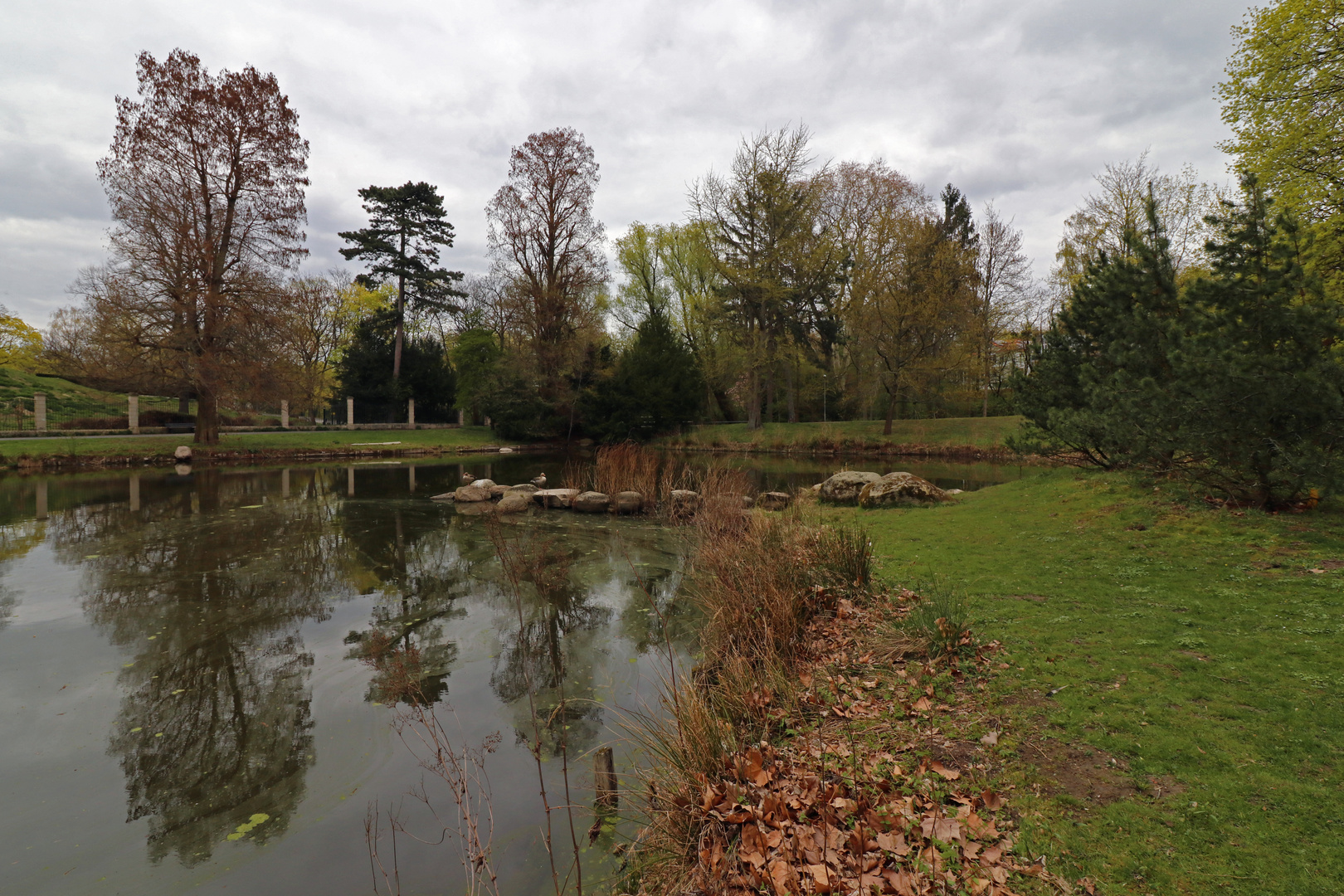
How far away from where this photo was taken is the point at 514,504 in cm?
1411

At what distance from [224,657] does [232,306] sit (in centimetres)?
2211

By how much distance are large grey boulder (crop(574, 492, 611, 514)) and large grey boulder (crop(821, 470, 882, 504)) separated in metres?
4.87

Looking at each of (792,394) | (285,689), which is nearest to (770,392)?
(792,394)

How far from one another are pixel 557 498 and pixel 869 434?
21051mm

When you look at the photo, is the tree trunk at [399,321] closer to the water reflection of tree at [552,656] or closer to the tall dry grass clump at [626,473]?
the tall dry grass clump at [626,473]

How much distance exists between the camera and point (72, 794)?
12.5ft

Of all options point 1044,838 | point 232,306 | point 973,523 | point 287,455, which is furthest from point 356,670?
point 287,455

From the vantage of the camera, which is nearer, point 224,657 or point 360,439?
point 224,657

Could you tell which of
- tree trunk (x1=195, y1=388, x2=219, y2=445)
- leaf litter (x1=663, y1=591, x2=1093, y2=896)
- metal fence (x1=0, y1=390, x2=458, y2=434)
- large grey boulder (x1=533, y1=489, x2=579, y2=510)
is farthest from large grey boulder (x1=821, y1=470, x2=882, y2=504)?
metal fence (x1=0, y1=390, x2=458, y2=434)

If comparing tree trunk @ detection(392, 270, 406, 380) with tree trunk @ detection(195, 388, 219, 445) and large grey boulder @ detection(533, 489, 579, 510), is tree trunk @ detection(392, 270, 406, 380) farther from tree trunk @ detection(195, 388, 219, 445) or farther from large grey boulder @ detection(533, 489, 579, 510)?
large grey boulder @ detection(533, 489, 579, 510)

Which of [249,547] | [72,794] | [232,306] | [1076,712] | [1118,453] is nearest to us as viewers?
[1076,712]

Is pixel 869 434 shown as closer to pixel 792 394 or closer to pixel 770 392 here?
pixel 792 394

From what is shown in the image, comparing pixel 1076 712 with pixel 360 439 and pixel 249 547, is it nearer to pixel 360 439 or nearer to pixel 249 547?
pixel 249 547

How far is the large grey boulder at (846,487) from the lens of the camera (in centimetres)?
1287
